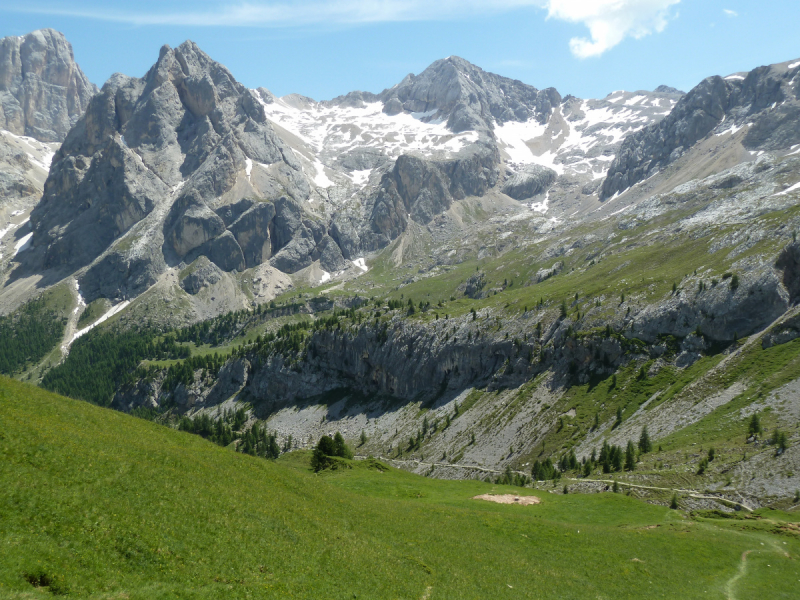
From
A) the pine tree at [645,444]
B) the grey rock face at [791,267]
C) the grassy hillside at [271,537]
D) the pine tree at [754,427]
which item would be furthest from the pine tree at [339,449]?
the grey rock face at [791,267]

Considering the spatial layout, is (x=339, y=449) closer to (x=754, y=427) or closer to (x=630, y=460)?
(x=630, y=460)

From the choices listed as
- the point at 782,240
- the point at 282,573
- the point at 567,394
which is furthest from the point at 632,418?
the point at 282,573

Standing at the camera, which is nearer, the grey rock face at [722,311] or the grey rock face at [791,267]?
the grey rock face at [791,267]

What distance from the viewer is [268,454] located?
152m

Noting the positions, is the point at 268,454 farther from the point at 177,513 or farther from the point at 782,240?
the point at 782,240

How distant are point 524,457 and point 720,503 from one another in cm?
6378

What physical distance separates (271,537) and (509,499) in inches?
1595

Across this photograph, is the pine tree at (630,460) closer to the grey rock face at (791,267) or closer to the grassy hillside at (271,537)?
the grassy hillside at (271,537)

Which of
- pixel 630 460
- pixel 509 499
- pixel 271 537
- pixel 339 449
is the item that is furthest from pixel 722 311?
pixel 271 537

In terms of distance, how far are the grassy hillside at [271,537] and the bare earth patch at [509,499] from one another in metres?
5.30

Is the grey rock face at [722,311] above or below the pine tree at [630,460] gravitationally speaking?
above

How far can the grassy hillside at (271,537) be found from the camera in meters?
23.2

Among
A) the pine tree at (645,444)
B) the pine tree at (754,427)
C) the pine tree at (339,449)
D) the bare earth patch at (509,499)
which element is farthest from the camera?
the pine tree at (645,444)

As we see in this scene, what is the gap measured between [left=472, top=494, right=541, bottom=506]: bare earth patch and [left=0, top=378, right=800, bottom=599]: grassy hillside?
530 cm
